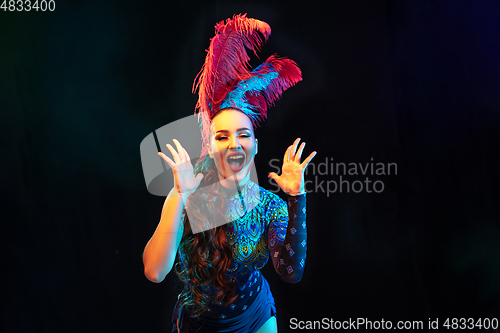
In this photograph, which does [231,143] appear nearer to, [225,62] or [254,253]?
[225,62]

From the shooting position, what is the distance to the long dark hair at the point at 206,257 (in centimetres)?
146

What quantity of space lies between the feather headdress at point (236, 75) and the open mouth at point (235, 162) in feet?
0.50

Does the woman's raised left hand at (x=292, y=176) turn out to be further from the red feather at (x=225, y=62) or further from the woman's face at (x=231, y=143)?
the red feather at (x=225, y=62)

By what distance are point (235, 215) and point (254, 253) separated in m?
0.17

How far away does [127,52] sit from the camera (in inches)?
80.7

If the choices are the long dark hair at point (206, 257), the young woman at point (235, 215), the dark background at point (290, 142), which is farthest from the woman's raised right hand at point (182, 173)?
the dark background at point (290, 142)

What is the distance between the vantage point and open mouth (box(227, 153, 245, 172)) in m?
1.45

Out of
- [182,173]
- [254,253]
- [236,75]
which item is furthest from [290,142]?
[182,173]

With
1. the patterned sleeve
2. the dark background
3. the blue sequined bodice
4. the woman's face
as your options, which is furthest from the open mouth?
the dark background

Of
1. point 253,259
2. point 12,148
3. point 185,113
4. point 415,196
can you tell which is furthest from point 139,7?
point 415,196

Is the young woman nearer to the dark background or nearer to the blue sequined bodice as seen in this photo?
the blue sequined bodice

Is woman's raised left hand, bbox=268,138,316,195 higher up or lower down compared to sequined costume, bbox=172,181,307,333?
higher up

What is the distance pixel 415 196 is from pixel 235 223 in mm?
1207

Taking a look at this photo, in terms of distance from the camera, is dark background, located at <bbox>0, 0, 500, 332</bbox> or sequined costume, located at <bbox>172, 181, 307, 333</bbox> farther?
dark background, located at <bbox>0, 0, 500, 332</bbox>
